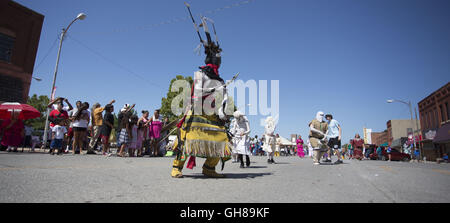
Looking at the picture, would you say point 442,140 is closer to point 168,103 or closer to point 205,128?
point 168,103

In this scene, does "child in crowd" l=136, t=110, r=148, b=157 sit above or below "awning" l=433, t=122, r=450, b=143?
below

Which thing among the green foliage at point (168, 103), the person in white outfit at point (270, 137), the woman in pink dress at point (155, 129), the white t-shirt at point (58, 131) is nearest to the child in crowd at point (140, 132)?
the woman in pink dress at point (155, 129)

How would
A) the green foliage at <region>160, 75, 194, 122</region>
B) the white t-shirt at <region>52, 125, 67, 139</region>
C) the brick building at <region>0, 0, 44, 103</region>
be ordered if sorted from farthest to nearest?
1. the green foliage at <region>160, 75, 194, 122</region>
2. the brick building at <region>0, 0, 44, 103</region>
3. the white t-shirt at <region>52, 125, 67, 139</region>

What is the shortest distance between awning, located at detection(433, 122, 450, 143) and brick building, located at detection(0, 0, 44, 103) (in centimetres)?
4079

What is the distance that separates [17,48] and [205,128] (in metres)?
21.3

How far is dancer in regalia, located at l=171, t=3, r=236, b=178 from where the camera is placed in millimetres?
4004

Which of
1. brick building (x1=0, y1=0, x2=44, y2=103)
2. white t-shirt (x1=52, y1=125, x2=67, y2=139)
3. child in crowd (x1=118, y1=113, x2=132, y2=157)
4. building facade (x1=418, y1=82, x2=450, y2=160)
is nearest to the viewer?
white t-shirt (x1=52, y1=125, x2=67, y2=139)

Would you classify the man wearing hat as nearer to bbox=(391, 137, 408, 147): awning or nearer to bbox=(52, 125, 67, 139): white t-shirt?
bbox=(52, 125, 67, 139): white t-shirt

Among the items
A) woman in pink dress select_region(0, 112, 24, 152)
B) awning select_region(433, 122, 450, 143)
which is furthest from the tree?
→ awning select_region(433, 122, 450, 143)

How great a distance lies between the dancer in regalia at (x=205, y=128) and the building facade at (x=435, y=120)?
111ft

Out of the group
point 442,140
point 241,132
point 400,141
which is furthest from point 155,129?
point 400,141

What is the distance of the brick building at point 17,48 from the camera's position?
17719mm

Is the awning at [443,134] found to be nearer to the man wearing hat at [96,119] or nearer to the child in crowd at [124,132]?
the child in crowd at [124,132]
